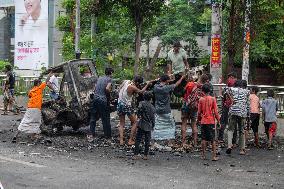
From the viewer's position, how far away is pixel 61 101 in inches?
660

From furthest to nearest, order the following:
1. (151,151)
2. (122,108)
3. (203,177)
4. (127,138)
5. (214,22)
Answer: (214,22) → (127,138) → (122,108) → (151,151) → (203,177)

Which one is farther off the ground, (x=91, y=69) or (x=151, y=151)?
(x=91, y=69)

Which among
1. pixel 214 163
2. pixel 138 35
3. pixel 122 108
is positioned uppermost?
pixel 138 35

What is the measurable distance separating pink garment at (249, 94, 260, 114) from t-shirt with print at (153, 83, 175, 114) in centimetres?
239

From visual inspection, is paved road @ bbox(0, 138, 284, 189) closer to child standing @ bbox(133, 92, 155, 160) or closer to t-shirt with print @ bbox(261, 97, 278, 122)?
child standing @ bbox(133, 92, 155, 160)

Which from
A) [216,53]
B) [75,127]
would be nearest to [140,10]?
[216,53]

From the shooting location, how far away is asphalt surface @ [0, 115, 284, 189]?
990cm

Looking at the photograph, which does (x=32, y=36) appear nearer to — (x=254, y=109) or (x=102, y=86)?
(x=102, y=86)

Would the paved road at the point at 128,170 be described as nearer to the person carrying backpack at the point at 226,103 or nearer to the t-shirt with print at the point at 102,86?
the person carrying backpack at the point at 226,103

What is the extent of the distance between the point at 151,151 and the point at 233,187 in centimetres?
416

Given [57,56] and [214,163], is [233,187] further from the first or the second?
[57,56]

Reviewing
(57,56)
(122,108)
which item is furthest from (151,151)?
(57,56)

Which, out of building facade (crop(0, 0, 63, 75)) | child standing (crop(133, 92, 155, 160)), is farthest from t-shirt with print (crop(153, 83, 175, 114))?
building facade (crop(0, 0, 63, 75))

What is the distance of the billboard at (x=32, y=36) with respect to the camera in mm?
29750
